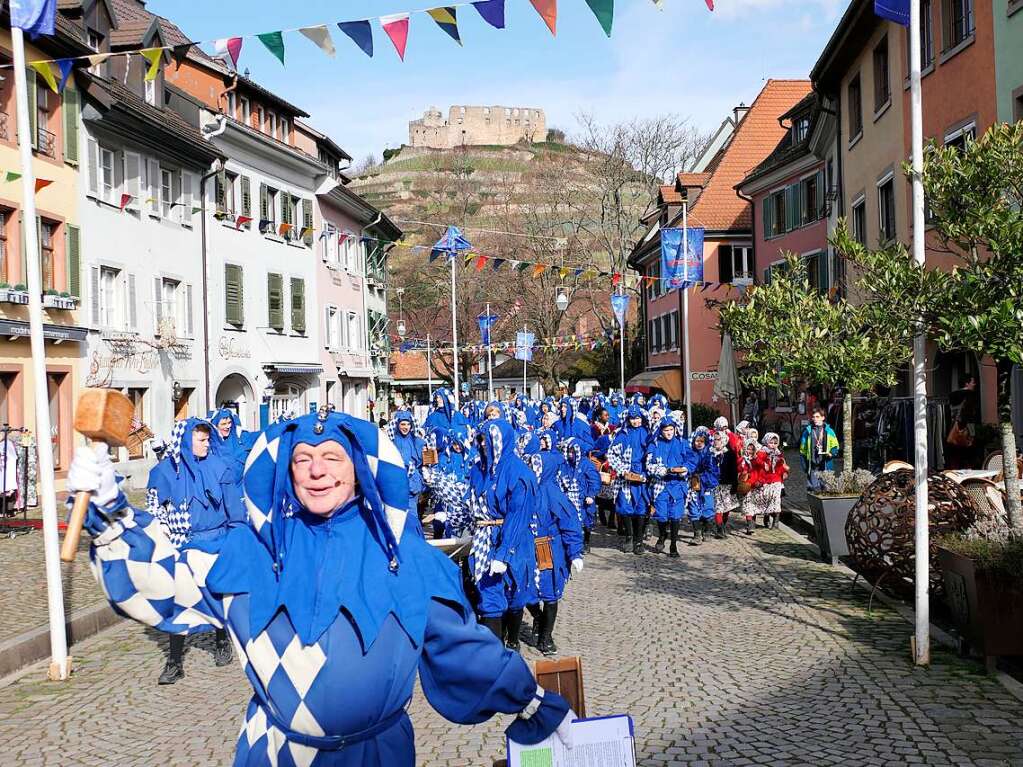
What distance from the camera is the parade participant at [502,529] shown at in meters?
8.19

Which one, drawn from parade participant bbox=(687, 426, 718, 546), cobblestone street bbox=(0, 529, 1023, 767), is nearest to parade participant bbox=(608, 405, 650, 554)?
parade participant bbox=(687, 426, 718, 546)

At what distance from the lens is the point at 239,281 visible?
31.9 metres

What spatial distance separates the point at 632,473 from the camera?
46.1 ft

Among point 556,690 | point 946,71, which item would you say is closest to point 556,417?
point 946,71

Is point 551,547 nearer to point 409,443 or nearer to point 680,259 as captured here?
point 409,443

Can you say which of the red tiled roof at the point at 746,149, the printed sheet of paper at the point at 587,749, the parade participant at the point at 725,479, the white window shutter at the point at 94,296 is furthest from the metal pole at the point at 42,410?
the red tiled roof at the point at 746,149

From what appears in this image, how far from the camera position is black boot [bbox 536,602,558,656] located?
8.51 meters

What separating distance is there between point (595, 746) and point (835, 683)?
14.8ft

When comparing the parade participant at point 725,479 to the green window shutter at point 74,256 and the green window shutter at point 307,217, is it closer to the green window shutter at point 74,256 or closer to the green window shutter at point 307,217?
the green window shutter at point 74,256

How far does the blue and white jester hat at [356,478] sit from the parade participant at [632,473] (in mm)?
11013

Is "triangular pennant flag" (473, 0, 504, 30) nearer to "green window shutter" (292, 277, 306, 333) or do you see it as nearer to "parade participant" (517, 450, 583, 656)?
"parade participant" (517, 450, 583, 656)

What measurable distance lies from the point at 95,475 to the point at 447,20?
7683 mm

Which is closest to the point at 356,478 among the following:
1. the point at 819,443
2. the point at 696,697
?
the point at 696,697

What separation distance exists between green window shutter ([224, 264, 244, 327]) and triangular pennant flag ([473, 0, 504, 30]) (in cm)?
2287
